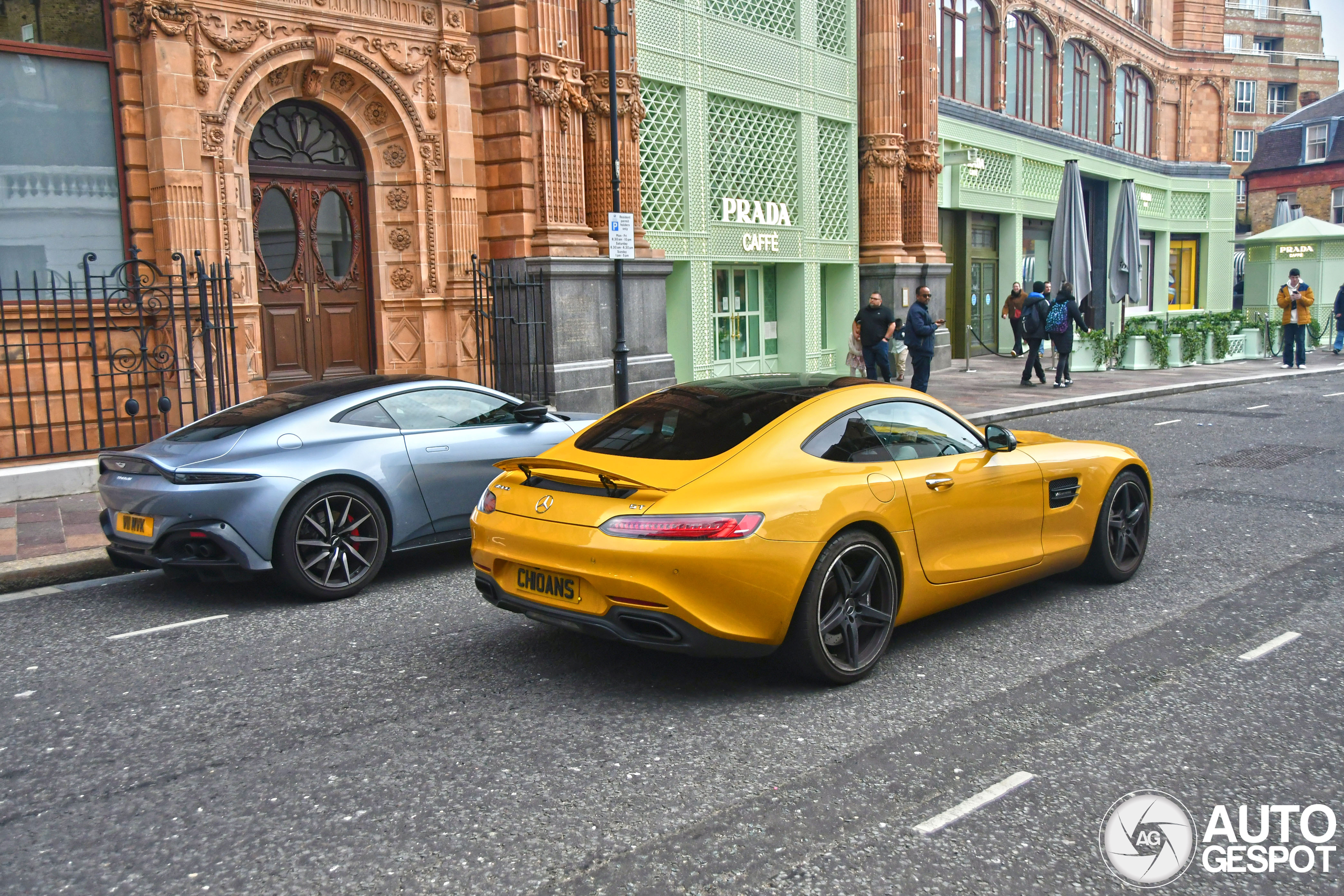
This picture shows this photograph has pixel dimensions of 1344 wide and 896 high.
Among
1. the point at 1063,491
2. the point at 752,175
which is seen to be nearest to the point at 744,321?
the point at 752,175

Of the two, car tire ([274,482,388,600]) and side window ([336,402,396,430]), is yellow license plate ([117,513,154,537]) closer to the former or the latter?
car tire ([274,482,388,600])

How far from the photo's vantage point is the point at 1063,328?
20.1m

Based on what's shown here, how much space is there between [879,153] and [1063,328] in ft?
16.8

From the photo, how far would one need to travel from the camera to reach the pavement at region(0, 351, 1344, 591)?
757cm

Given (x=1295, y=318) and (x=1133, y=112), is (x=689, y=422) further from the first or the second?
(x=1133, y=112)

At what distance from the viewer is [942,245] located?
85.3 ft

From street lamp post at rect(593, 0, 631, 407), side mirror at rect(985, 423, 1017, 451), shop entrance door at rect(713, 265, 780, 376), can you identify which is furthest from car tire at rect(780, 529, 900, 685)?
shop entrance door at rect(713, 265, 780, 376)

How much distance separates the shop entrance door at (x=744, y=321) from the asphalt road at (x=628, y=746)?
13.3m

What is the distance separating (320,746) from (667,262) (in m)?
13.0

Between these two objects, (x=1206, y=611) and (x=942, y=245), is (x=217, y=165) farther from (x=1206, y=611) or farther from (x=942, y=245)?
(x=942, y=245)

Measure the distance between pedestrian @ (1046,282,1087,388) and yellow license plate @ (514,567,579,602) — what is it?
1684 cm

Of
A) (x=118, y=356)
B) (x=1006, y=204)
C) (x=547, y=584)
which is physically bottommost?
(x=547, y=584)

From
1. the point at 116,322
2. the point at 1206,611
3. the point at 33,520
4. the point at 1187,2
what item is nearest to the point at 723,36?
the point at 116,322

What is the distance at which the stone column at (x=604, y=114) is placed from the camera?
15.7 m
